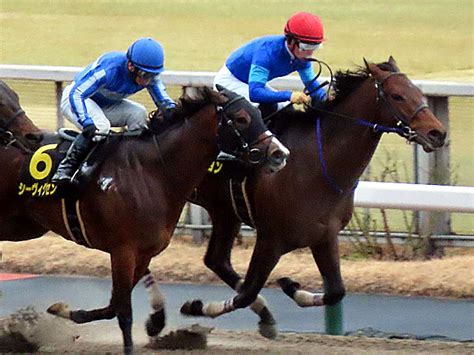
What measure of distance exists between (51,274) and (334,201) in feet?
10.2

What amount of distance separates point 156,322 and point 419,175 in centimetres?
279

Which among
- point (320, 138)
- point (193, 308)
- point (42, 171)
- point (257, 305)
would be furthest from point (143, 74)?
point (257, 305)

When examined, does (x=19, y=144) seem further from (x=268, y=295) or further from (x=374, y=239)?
(x=374, y=239)

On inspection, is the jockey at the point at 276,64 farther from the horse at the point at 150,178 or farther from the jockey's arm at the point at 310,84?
the horse at the point at 150,178


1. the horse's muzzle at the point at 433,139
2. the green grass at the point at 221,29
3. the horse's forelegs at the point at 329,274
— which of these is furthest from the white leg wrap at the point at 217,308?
the green grass at the point at 221,29

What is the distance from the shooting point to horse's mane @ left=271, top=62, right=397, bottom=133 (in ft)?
26.4

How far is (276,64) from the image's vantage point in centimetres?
827

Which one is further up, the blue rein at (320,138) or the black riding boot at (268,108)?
the black riding boot at (268,108)

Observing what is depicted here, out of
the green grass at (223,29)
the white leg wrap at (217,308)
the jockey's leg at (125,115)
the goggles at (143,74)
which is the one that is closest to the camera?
the goggles at (143,74)

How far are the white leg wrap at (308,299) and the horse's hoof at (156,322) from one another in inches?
33.8

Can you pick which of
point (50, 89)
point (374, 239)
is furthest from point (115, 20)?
point (374, 239)

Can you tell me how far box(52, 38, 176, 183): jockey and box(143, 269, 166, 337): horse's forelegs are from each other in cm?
89

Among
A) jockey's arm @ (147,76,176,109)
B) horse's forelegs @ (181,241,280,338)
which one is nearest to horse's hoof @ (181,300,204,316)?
horse's forelegs @ (181,241,280,338)

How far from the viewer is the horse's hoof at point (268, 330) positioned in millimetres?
8391
